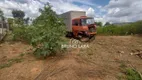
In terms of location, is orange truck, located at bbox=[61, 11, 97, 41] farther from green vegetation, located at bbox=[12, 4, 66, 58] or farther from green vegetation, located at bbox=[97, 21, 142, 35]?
green vegetation, located at bbox=[97, 21, 142, 35]

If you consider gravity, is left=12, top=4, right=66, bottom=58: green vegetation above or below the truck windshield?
below

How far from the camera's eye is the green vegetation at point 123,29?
18.0 meters

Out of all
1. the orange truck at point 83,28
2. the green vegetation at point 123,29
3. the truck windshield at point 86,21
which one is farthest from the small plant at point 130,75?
the green vegetation at point 123,29

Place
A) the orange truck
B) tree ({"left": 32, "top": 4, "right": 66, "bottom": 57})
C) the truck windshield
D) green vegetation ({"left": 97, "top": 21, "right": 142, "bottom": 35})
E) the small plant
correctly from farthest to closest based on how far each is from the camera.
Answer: green vegetation ({"left": 97, "top": 21, "right": 142, "bottom": 35}) < the truck windshield < the orange truck < tree ({"left": 32, "top": 4, "right": 66, "bottom": 57}) < the small plant

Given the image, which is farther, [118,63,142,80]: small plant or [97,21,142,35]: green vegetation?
[97,21,142,35]: green vegetation

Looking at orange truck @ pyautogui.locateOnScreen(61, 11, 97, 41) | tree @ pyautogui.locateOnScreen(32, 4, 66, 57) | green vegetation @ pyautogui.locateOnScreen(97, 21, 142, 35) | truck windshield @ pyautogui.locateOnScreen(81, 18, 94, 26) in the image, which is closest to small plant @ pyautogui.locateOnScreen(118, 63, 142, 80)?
tree @ pyautogui.locateOnScreen(32, 4, 66, 57)

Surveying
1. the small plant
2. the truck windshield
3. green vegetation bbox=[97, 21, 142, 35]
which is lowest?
the small plant

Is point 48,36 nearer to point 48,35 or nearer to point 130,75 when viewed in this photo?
point 48,35

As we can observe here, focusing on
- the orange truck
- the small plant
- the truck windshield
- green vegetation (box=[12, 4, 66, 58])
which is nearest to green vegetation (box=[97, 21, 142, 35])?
the orange truck

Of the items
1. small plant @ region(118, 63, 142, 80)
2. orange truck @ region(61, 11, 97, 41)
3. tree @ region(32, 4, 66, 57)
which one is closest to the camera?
small plant @ region(118, 63, 142, 80)

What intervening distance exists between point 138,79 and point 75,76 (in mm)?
1889

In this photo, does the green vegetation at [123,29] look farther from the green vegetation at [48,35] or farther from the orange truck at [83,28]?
the green vegetation at [48,35]

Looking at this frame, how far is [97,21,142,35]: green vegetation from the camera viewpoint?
711 inches

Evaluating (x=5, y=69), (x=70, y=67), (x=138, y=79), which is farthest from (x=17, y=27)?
(x=138, y=79)
